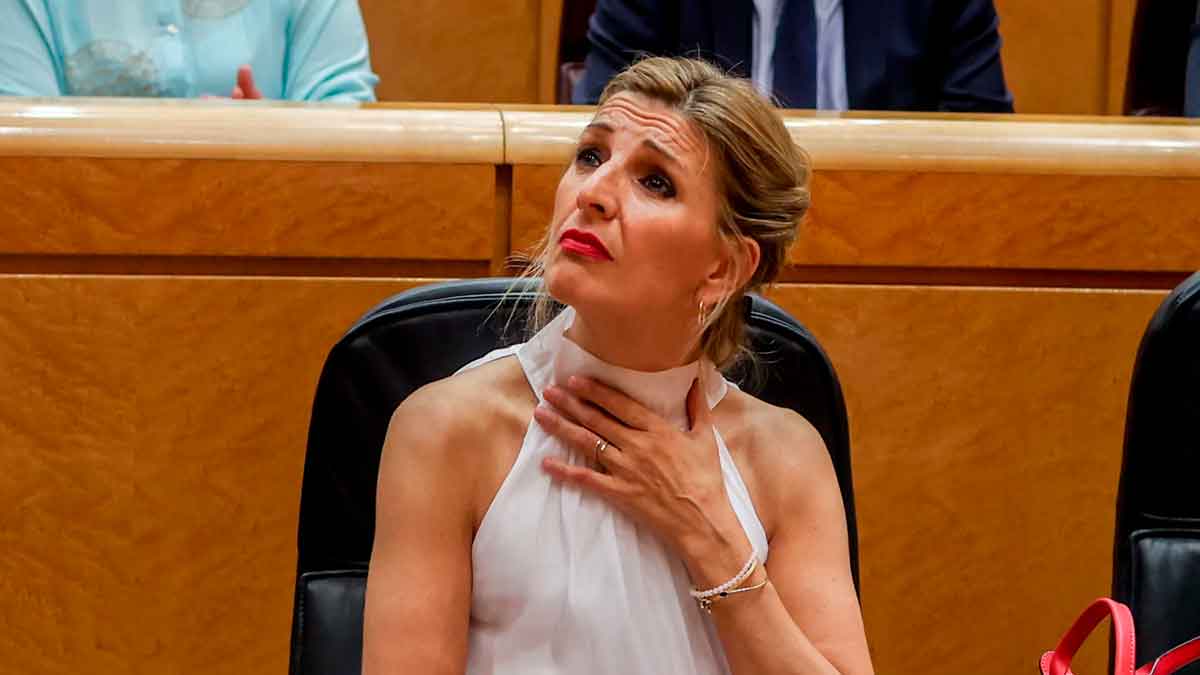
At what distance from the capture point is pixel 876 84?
6.34ft

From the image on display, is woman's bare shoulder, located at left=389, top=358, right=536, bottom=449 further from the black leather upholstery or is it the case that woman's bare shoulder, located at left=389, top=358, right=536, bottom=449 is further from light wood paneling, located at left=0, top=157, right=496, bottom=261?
light wood paneling, located at left=0, top=157, right=496, bottom=261

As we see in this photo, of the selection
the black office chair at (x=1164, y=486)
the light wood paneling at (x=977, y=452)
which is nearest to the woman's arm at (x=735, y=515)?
the black office chair at (x=1164, y=486)

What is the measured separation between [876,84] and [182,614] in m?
1.03

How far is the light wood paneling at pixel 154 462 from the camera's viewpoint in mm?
1271

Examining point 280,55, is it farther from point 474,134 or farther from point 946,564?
point 946,564

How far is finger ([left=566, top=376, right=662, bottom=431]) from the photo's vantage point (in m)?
0.98

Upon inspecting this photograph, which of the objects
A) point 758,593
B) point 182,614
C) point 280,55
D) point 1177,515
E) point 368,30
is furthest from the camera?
point 368,30

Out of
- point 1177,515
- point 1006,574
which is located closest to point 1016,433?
point 1006,574

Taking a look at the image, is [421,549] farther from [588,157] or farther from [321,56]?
[321,56]

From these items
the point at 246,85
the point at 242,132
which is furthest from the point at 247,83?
the point at 242,132

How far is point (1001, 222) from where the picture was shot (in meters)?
1.38

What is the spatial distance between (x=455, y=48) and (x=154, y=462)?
4.24 feet

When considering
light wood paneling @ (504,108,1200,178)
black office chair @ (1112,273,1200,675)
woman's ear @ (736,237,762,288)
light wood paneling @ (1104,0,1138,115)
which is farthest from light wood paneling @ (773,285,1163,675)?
light wood paneling @ (1104,0,1138,115)

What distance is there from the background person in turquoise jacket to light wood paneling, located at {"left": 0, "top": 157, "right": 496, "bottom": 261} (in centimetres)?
43
